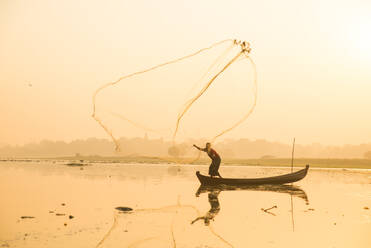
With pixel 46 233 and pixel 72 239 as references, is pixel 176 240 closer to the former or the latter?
pixel 72 239

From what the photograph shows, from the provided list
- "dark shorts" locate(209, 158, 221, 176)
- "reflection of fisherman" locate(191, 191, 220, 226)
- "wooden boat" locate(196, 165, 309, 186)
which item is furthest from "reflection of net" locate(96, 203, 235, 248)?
"wooden boat" locate(196, 165, 309, 186)

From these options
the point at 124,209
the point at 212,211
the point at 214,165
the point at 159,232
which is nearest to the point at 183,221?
the point at 159,232

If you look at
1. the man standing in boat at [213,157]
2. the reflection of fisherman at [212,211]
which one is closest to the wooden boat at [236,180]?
the man standing in boat at [213,157]

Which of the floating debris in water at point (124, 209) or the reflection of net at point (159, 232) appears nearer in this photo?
the reflection of net at point (159, 232)

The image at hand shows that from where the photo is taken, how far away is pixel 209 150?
27438 millimetres

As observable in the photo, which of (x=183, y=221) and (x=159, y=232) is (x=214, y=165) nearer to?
(x=183, y=221)

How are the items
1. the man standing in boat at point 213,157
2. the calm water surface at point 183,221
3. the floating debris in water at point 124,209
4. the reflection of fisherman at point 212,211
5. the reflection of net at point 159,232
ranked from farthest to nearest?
1. the man standing in boat at point 213,157
2. the floating debris in water at point 124,209
3. the reflection of fisherman at point 212,211
4. the calm water surface at point 183,221
5. the reflection of net at point 159,232

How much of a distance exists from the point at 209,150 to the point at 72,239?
1564 centimetres

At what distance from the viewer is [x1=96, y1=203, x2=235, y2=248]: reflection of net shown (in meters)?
12.2

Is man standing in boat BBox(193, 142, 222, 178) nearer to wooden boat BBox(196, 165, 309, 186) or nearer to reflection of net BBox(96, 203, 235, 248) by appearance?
wooden boat BBox(196, 165, 309, 186)

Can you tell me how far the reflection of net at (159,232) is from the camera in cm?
1223

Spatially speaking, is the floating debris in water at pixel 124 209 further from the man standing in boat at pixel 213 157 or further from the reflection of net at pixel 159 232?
the man standing in boat at pixel 213 157

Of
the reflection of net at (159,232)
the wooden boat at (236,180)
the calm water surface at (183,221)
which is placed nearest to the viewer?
the reflection of net at (159,232)

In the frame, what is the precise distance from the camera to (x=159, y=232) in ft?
45.5
